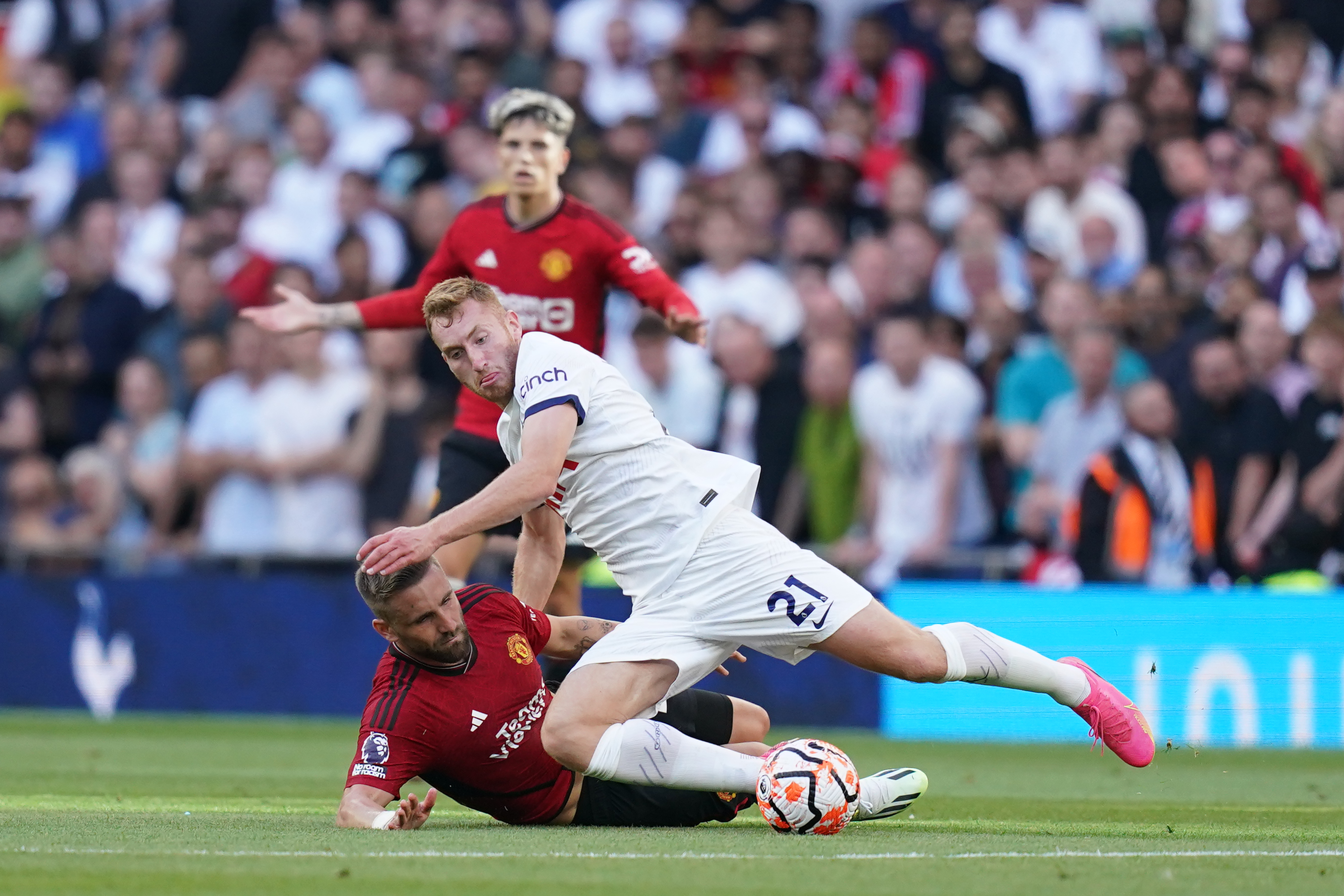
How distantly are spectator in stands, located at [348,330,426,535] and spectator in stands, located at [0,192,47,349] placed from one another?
4087 mm

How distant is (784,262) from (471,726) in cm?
916

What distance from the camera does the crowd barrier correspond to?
1234cm

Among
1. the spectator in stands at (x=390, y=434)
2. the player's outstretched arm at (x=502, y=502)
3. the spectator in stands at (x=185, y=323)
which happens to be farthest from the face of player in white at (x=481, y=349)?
the spectator in stands at (x=185, y=323)

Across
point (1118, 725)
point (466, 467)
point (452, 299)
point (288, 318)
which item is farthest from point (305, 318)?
point (1118, 725)

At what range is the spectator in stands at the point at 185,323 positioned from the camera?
1639 cm

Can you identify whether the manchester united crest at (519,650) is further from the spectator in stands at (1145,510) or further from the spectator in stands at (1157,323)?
the spectator in stands at (1157,323)

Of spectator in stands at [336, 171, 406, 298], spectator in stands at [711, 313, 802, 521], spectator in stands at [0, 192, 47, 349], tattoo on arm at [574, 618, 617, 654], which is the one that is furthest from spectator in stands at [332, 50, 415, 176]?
tattoo on arm at [574, 618, 617, 654]

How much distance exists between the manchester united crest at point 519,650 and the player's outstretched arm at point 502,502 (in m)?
0.50

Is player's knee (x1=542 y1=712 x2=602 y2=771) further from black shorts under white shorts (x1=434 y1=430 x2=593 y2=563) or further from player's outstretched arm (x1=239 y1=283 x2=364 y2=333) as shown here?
player's outstretched arm (x1=239 y1=283 x2=364 y2=333)

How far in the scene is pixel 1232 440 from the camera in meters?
12.8

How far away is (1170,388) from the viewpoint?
13.3 meters

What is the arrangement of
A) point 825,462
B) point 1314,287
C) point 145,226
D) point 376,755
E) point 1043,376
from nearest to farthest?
point 376,755, point 1314,287, point 1043,376, point 825,462, point 145,226

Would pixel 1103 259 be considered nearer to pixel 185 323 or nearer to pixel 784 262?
pixel 784 262

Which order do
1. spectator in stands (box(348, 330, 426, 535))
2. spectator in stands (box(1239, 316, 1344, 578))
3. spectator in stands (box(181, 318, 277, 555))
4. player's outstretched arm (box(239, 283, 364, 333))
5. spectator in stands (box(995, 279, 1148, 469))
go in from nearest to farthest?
1. player's outstretched arm (box(239, 283, 364, 333))
2. spectator in stands (box(1239, 316, 1344, 578))
3. spectator in stands (box(995, 279, 1148, 469))
4. spectator in stands (box(348, 330, 426, 535))
5. spectator in stands (box(181, 318, 277, 555))
